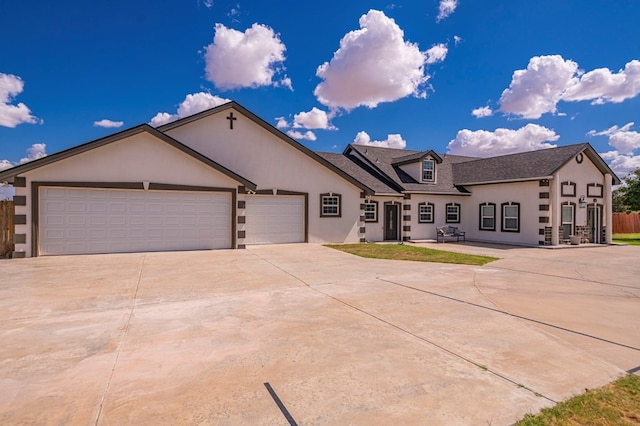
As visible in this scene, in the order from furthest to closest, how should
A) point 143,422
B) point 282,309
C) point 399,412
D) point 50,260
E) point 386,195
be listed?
point 386,195, point 50,260, point 282,309, point 399,412, point 143,422

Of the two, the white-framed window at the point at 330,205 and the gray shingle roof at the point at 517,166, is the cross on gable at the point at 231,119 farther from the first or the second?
the gray shingle roof at the point at 517,166

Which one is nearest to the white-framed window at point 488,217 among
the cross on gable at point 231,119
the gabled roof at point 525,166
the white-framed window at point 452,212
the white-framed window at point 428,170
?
the white-framed window at point 452,212

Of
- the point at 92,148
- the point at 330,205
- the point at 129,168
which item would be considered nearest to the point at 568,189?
the point at 330,205

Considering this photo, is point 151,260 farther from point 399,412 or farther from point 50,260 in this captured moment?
point 399,412

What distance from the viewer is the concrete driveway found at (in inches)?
122

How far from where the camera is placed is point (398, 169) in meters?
24.3

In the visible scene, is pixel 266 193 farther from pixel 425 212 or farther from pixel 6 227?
pixel 425 212

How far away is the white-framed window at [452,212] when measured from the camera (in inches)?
902

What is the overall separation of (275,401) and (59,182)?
43.1 ft

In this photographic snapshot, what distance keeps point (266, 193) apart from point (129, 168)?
6.16 meters

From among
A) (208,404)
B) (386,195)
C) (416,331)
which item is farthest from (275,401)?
(386,195)

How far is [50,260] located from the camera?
37.2 feet

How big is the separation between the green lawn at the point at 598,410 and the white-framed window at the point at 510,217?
61.6ft

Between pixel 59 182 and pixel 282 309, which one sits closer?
pixel 282 309
